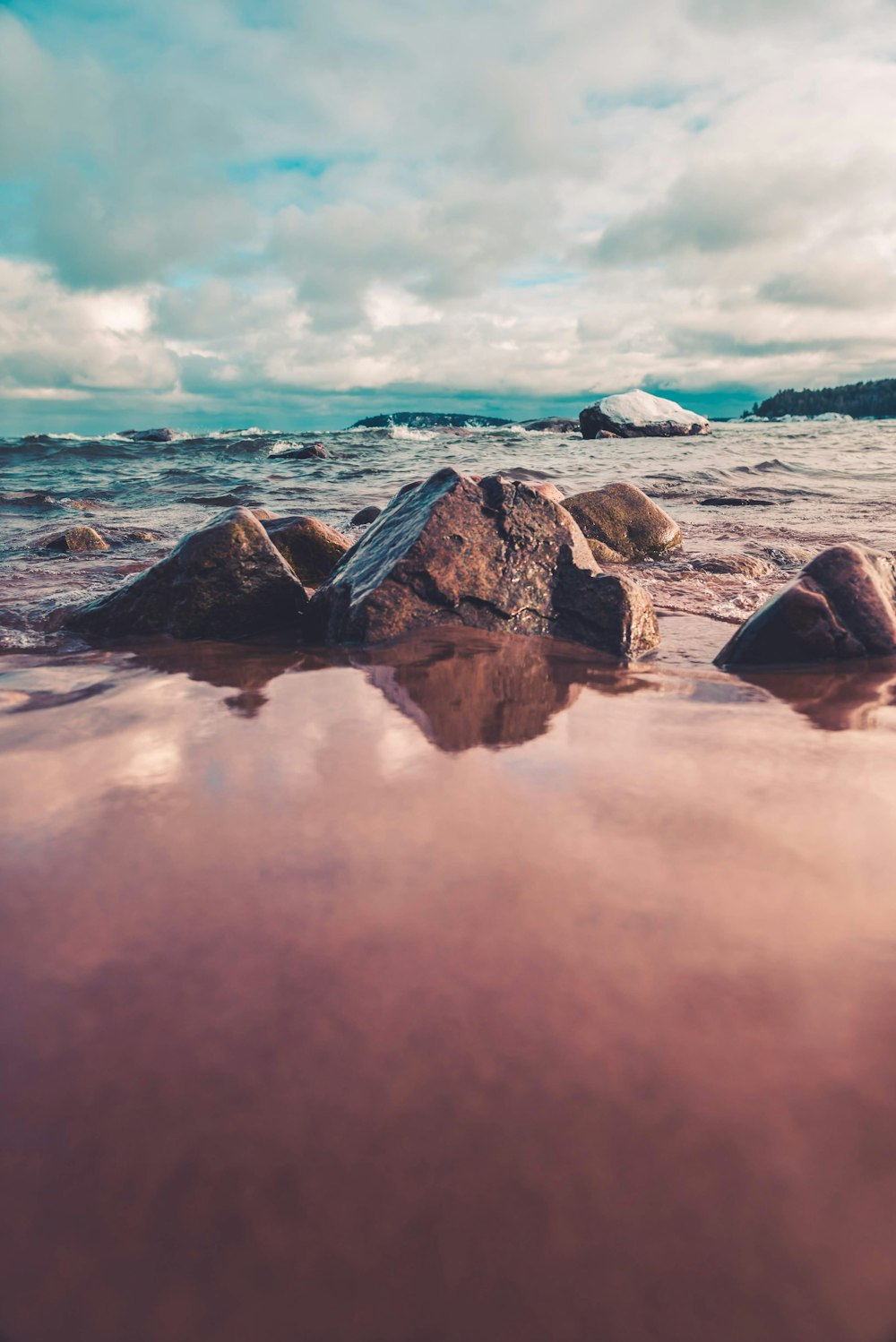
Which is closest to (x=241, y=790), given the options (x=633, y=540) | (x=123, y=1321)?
(x=123, y=1321)

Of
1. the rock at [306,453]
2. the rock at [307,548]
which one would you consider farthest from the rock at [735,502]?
the rock at [306,453]

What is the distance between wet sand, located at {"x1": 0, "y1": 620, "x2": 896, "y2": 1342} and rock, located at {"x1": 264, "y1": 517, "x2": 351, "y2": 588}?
3.55 meters

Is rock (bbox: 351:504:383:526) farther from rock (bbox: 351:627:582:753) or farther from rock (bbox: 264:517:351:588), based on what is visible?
rock (bbox: 351:627:582:753)

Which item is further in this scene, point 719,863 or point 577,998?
point 719,863

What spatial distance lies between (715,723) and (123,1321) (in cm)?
219

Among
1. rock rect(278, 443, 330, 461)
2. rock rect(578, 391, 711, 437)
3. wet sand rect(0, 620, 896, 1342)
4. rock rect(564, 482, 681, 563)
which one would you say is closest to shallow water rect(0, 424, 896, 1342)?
wet sand rect(0, 620, 896, 1342)

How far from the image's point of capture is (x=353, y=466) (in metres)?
17.7

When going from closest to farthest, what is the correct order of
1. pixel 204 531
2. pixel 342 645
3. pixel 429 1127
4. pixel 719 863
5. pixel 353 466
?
1. pixel 429 1127
2. pixel 719 863
3. pixel 342 645
4. pixel 204 531
5. pixel 353 466

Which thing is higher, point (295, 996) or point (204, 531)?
point (204, 531)

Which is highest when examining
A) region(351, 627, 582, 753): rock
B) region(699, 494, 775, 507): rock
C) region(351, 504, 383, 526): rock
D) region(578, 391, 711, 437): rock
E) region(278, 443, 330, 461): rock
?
region(578, 391, 711, 437): rock

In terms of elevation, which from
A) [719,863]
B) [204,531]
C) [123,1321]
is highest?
[204,531]

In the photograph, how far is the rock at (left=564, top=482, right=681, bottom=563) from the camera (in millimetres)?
6621

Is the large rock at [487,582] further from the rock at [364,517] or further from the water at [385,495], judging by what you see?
the rock at [364,517]

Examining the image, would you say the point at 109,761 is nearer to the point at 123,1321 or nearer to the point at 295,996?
the point at 295,996
